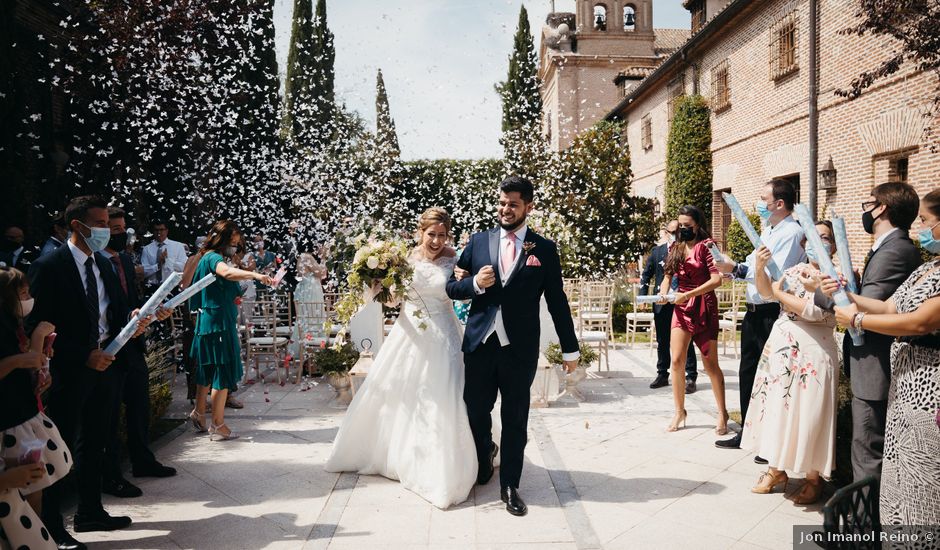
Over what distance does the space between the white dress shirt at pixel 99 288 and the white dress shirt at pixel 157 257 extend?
238 inches

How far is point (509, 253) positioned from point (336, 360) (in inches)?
158

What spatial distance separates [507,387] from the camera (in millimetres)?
4223

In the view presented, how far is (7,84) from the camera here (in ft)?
28.4

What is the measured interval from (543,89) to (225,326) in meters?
37.7

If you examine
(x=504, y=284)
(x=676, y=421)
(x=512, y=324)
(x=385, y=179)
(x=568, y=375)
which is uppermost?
(x=385, y=179)

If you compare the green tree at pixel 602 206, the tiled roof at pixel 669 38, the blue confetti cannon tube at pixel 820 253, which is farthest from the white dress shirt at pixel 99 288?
the tiled roof at pixel 669 38

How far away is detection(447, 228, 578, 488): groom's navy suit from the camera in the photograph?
4.16 metres

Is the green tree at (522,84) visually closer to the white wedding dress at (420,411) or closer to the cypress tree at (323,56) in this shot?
the cypress tree at (323,56)

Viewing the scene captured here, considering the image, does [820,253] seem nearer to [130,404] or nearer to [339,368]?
[130,404]

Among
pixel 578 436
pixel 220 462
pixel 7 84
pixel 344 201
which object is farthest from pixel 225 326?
pixel 344 201

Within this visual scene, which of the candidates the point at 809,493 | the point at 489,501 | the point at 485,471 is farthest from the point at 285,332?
the point at 809,493

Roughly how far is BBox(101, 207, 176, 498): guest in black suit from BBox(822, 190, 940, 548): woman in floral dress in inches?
179

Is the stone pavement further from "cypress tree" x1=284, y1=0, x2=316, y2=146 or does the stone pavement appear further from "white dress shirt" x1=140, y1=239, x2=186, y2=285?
"cypress tree" x1=284, y1=0, x2=316, y2=146

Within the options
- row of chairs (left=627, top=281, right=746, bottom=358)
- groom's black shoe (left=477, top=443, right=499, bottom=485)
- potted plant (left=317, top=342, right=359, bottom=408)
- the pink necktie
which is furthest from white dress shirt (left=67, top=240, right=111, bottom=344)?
row of chairs (left=627, top=281, right=746, bottom=358)
